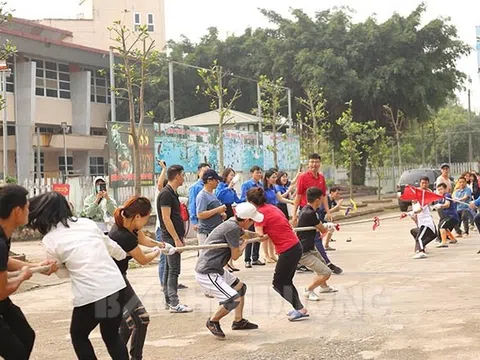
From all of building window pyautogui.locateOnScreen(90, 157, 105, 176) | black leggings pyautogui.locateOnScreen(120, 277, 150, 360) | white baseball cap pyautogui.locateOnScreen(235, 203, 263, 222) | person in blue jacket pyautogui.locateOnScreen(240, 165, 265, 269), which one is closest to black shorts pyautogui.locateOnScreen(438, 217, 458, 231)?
person in blue jacket pyautogui.locateOnScreen(240, 165, 265, 269)

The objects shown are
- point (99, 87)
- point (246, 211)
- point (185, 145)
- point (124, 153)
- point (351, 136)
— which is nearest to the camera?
point (246, 211)

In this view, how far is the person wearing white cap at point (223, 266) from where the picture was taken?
779cm

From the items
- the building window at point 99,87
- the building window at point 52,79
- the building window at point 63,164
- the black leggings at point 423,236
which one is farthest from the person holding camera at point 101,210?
the building window at point 99,87

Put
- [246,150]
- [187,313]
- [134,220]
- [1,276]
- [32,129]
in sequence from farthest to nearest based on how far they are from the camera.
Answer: [32,129]
[246,150]
[187,313]
[134,220]
[1,276]

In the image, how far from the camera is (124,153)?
2136cm

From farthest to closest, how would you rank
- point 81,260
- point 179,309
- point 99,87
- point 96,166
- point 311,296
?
point 99,87
point 96,166
point 311,296
point 179,309
point 81,260

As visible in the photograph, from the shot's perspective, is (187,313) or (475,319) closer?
(475,319)

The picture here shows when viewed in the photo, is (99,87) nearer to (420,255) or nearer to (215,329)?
(420,255)

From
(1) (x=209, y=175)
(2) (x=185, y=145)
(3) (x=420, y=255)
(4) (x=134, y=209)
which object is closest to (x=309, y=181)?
(3) (x=420, y=255)

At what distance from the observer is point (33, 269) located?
5145mm

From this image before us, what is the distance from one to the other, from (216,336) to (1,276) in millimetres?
3400

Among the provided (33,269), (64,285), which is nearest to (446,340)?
(33,269)

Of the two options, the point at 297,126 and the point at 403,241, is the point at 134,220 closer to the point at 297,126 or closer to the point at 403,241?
the point at 403,241

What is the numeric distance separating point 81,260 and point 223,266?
285 centimetres
